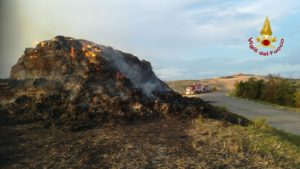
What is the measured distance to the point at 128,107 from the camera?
9266 mm

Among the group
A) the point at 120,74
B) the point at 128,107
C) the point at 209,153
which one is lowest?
the point at 209,153

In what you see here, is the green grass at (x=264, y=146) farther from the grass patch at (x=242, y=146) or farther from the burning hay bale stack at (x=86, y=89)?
the burning hay bale stack at (x=86, y=89)

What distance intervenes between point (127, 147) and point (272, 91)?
104ft

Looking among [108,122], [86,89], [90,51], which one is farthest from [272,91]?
[108,122]

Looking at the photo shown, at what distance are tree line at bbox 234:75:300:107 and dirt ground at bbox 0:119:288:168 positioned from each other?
2691cm

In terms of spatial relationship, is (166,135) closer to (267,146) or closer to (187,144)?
(187,144)

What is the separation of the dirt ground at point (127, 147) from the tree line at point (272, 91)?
26.9 meters

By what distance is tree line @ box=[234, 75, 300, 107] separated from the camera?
35141mm

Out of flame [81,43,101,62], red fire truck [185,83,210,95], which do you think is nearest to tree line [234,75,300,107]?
red fire truck [185,83,210,95]

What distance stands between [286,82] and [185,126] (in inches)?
1194

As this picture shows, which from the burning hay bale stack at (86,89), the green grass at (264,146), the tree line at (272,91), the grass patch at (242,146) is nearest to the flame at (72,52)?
the burning hay bale stack at (86,89)

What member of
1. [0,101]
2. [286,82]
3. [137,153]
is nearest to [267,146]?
[137,153]

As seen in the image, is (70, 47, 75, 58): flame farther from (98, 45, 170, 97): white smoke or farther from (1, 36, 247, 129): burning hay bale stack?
(98, 45, 170, 97): white smoke

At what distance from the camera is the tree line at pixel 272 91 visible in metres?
35.1
